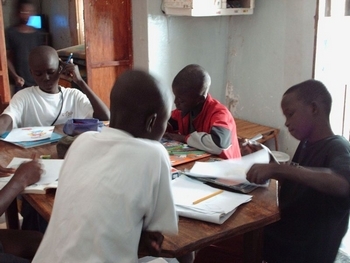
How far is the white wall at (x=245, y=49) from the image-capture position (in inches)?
128

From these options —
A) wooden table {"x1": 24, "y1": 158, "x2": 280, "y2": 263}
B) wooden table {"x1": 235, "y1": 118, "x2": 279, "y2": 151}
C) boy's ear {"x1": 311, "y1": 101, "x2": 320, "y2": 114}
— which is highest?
boy's ear {"x1": 311, "y1": 101, "x2": 320, "y2": 114}

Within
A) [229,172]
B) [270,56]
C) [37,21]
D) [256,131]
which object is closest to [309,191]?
[229,172]

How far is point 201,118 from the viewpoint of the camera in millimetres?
2178

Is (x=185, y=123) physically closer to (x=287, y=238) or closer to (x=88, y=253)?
(x=287, y=238)

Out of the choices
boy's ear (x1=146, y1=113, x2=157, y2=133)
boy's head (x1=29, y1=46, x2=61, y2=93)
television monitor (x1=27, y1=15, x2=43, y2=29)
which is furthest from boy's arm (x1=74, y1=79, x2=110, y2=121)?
television monitor (x1=27, y1=15, x2=43, y2=29)

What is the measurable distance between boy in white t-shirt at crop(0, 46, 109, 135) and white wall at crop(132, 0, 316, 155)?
82cm

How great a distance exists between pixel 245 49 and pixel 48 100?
74.3 inches

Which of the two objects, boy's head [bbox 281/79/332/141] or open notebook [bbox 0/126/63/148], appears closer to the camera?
boy's head [bbox 281/79/332/141]

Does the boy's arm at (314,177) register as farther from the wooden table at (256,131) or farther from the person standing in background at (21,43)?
the person standing in background at (21,43)

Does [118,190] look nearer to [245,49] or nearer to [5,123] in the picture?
[5,123]

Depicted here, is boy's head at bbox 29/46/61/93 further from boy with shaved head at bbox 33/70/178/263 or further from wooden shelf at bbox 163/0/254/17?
boy with shaved head at bbox 33/70/178/263

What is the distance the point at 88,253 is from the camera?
0.96m

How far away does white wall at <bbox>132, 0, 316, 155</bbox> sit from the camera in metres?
3.26

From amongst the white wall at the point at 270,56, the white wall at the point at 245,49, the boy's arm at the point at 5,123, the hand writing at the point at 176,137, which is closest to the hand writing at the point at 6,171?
the boy's arm at the point at 5,123
